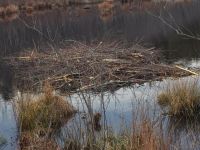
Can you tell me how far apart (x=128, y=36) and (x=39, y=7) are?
21.0 m

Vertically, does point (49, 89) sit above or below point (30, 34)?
above

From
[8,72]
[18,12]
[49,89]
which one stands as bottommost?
[18,12]

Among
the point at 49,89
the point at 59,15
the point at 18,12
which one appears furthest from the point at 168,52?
the point at 18,12

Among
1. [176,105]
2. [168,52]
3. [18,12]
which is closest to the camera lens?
[176,105]

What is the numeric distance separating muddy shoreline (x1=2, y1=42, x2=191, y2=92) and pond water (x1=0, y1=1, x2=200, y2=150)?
0.42 m

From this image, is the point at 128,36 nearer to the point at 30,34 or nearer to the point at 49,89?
the point at 30,34

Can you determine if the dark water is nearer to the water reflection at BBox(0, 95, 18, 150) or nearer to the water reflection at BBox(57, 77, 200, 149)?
the water reflection at BBox(57, 77, 200, 149)

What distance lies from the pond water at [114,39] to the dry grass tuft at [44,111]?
1.05 feet

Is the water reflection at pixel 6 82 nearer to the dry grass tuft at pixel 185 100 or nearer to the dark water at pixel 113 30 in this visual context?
the dark water at pixel 113 30

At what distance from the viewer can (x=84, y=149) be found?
6.46m

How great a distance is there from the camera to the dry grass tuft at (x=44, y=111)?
343 inches

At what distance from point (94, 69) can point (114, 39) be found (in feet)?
24.7

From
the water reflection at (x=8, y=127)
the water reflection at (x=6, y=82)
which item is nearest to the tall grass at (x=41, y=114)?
the water reflection at (x=8, y=127)

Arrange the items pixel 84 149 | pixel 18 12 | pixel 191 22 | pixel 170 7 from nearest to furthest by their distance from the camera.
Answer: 1. pixel 84 149
2. pixel 191 22
3. pixel 170 7
4. pixel 18 12
